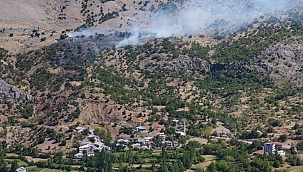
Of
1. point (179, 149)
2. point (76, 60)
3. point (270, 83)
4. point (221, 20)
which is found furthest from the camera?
point (221, 20)

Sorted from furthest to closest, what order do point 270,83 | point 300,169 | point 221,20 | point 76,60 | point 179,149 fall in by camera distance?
point 221,20
point 76,60
point 270,83
point 179,149
point 300,169

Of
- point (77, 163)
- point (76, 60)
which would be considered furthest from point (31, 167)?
point (76, 60)

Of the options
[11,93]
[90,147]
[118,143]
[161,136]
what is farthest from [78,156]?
[11,93]

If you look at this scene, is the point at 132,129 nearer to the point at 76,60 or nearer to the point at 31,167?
the point at 31,167

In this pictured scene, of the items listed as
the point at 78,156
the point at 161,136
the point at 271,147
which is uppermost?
the point at 161,136

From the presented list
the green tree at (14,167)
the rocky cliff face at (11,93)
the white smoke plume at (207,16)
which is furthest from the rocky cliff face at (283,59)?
the green tree at (14,167)

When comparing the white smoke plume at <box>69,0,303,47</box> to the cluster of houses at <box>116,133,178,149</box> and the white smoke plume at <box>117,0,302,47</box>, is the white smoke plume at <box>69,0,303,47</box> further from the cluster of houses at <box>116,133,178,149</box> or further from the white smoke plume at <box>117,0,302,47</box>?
the cluster of houses at <box>116,133,178,149</box>

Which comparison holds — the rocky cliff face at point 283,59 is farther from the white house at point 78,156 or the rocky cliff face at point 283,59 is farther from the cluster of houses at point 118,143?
the white house at point 78,156

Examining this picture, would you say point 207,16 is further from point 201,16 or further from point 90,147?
point 90,147

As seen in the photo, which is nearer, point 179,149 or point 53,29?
point 179,149
